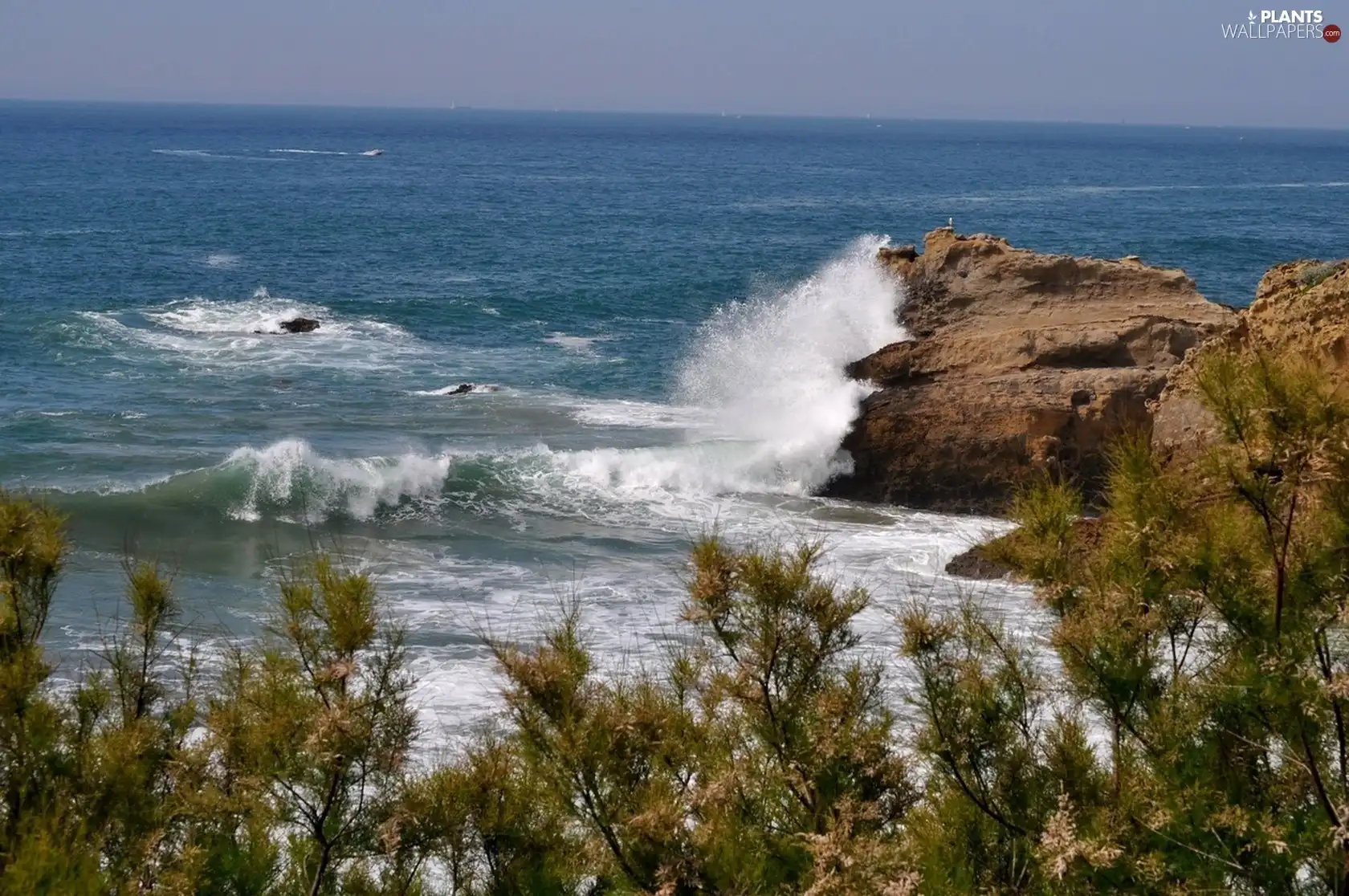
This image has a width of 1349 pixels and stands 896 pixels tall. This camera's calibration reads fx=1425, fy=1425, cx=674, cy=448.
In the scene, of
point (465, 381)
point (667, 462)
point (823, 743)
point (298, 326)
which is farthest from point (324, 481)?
point (823, 743)

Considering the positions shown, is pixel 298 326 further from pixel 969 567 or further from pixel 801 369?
pixel 969 567

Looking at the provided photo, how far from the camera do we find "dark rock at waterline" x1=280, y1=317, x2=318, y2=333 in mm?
39500

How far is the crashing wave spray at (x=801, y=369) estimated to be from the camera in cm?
2417

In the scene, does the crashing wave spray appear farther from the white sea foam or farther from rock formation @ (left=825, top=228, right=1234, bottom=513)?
the white sea foam

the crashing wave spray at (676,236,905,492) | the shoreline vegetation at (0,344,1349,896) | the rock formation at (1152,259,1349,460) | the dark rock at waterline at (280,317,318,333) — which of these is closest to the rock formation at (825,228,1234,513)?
the crashing wave spray at (676,236,905,492)

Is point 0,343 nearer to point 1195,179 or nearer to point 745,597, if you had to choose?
point 745,597

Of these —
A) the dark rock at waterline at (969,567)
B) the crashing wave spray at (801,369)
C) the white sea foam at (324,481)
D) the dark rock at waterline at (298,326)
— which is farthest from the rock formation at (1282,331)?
the dark rock at waterline at (298,326)

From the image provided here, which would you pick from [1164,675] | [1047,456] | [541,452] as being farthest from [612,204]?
[1164,675]

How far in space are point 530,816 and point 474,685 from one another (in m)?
6.64

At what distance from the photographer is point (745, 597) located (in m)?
8.29

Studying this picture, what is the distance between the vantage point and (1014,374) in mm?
21875

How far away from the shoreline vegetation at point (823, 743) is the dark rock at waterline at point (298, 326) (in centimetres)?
3157

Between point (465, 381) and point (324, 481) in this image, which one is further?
point (465, 381)

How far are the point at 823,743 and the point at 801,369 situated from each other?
63.5 feet
